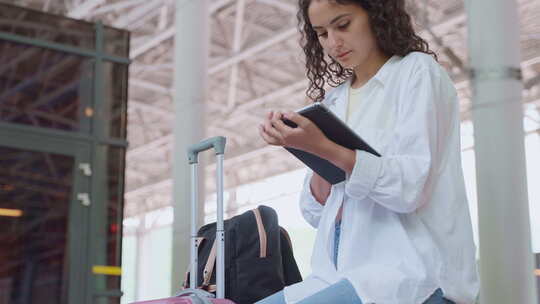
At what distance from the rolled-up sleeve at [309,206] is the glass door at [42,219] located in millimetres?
5009

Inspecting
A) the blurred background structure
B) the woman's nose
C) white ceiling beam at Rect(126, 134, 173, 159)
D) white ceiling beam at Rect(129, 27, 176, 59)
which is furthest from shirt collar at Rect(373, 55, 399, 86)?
white ceiling beam at Rect(126, 134, 173, 159)

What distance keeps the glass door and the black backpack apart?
170 inches

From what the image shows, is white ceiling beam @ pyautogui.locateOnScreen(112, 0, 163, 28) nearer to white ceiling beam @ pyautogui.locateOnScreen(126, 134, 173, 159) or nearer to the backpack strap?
white ceiling beam @ pyautogui.locateOnScreen(126, 134, 173, 159)

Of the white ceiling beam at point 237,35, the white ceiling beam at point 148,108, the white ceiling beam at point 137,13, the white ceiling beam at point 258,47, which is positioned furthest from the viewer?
the white ceiling beam at point 148,108

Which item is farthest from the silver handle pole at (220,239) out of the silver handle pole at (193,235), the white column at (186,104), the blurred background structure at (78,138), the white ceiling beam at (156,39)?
the white ceiling beam at (156,39)

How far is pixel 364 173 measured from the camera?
1811 mm

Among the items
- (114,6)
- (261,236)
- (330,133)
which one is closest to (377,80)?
(330,133)

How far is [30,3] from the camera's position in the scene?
18.7m

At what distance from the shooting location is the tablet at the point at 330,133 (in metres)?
1.79

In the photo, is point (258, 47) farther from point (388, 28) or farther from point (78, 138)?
point (388, 28)

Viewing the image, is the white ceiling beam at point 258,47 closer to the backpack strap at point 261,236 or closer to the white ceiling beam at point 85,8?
the white ceiling beam at point 85,8

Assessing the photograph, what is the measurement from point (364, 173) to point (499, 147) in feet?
10.5

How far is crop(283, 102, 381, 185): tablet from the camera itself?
1788 millimetres

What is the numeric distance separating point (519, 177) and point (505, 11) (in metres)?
0.97
